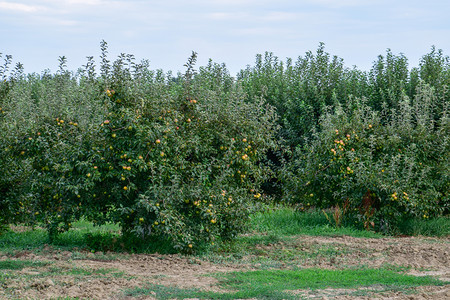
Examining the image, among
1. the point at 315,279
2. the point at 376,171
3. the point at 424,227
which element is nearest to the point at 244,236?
the point at 376,171

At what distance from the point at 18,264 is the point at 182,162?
2846 millimetres

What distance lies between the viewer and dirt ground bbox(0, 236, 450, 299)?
237 inches

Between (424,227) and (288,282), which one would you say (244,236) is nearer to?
(288,282)

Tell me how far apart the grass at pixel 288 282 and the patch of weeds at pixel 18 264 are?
2.06 m

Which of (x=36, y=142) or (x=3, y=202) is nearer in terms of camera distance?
(x=36, y=142)

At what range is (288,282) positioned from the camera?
262 inches

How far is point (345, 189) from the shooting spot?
10.6 m

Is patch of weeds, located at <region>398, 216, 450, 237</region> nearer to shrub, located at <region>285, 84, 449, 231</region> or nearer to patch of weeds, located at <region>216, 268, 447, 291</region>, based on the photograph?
shrub, located at <region>285, 84, 449, 231</region>

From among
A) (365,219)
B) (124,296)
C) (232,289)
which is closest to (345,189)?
(365,219)

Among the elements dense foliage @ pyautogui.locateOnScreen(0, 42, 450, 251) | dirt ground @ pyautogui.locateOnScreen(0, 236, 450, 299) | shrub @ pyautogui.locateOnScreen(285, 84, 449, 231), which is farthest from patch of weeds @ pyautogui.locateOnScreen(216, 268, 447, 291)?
shrub @ pyautogui.locateOnScreen(285, 84, 449, 231)

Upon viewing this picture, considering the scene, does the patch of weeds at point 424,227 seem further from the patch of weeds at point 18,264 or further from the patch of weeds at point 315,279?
the patch of weeds at point 18,264

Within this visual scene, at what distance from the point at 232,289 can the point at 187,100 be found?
375 centimetres

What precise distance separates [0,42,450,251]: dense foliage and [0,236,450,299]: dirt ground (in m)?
0.59

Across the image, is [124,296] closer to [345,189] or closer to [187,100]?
[187,100]
